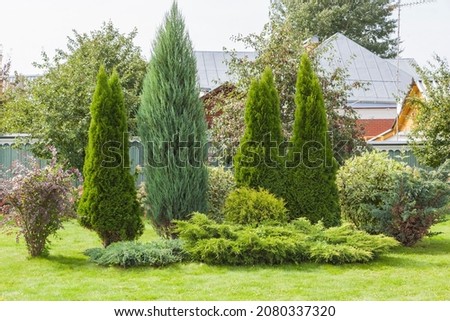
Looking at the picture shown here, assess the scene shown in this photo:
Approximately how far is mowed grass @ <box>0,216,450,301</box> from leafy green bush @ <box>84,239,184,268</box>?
11 centimetres

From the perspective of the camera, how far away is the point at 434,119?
15305 mm

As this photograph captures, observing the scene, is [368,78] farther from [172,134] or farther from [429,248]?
[172,134]

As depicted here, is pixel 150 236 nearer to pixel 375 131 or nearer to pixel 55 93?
pixel 55 93

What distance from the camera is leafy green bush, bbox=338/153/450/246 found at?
34.5 ft

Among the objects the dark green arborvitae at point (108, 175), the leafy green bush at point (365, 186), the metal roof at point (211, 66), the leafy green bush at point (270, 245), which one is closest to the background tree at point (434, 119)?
the leafy green bush at point (365, 186)

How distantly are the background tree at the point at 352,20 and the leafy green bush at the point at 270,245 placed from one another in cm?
3379

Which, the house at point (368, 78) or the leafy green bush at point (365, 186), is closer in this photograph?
the leafy green bush at point (365, 186)

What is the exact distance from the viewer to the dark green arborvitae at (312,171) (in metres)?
10.9

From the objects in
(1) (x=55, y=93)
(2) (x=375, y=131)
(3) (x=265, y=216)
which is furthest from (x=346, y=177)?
(2) (x=375, y=131)

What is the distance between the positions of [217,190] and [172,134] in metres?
1.38

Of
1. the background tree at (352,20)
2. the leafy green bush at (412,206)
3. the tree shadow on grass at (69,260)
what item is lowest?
the tree shadow on grass at (69,260)

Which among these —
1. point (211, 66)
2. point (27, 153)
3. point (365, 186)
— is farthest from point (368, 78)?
point (365, 186)

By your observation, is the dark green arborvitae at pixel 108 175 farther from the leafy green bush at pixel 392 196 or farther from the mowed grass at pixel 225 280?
the leafy green bush at pixel 392 196

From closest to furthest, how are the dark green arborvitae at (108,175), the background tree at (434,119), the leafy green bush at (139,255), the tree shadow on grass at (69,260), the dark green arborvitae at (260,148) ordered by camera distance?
1. the leafy green bush at (139,255)
2. the tree shadow on grass at (69,260)
3. the dark green arborvitae at (108,175)
4. the dark green arborvitae at (260,148)
5. the background tree at (434,119)
